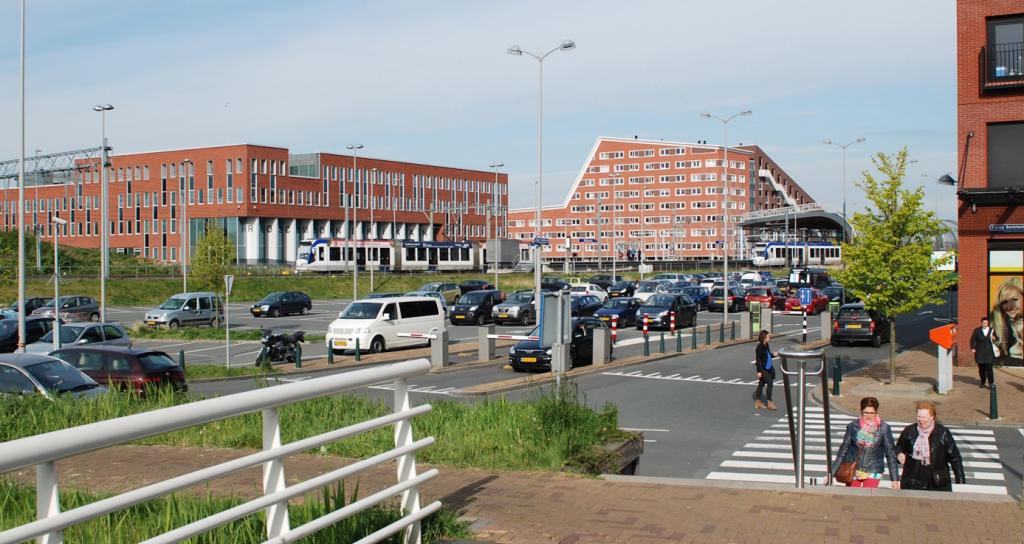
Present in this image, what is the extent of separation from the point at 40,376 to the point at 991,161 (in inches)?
996

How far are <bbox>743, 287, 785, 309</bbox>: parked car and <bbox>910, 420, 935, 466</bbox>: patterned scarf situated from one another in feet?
155

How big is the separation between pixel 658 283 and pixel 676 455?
167 ft

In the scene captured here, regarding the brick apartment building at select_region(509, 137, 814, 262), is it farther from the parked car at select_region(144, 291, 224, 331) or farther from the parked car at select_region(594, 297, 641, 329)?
the parked car at select_region(144, 291, 224, 331)

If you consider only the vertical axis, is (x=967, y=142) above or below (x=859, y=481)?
above

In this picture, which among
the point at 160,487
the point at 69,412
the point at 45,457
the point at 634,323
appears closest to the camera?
the point at 45,457

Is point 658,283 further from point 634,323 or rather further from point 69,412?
point 69,412

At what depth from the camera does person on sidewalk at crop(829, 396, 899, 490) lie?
9328 millimetres

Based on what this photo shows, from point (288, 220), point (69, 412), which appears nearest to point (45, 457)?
point (69, 412)

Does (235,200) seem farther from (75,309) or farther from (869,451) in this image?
(869,451)

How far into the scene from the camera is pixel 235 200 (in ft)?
306

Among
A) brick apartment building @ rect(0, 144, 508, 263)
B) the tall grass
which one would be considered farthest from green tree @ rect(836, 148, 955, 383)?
brick apartment building @ rect(0, 144, 508, 263)

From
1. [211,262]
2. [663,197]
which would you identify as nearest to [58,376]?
[211,262]

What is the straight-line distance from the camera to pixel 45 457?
2.93 meters

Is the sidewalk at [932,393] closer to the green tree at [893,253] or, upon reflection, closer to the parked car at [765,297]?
the green tree at [893,253]
